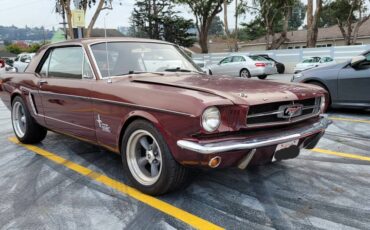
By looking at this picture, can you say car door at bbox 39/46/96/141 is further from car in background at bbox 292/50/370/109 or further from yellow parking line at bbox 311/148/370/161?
car in background at bbox 292/50/370/109

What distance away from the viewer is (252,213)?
3.27 meters

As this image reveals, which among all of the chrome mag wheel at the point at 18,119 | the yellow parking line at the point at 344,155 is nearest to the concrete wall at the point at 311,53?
the yellow parking line at the point at 344,155

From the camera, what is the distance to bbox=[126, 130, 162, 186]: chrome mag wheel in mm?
3656

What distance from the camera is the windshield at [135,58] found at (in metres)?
4.33

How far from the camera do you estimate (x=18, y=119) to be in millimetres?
6070

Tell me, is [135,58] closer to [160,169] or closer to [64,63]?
[64,63]

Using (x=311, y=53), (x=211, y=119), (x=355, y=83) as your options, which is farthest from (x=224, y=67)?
(x=211, y=119)

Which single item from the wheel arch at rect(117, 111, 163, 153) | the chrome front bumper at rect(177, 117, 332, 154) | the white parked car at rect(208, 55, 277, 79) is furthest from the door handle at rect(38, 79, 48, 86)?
the white parked car at rect(208, 55, 277, 79)

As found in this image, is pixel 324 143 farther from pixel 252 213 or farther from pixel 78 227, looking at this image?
pixel 78 227

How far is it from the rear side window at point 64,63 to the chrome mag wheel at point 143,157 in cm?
125

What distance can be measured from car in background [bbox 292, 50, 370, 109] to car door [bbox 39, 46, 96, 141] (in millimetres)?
5361

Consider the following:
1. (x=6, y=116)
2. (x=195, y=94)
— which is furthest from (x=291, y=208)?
(x=6, y=116)

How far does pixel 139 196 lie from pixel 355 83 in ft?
18.0

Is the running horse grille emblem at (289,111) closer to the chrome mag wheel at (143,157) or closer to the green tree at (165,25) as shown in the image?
the chrome mag wheel at (143,157)
